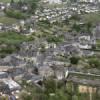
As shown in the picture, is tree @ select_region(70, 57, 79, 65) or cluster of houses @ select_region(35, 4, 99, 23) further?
cluster of houses @ select_region(35, 4, 99, 23)

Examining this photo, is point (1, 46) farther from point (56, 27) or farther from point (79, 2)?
point (79, 2)

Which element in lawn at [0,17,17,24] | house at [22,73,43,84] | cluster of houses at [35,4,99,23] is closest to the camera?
house at [22,73,43,84]

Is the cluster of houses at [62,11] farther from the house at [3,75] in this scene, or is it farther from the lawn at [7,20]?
the house at [3,75]

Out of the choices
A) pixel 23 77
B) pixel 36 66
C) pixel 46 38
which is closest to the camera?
pixel 23 77

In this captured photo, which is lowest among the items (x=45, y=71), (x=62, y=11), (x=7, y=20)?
(x=45, y=71)

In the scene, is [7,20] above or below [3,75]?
above

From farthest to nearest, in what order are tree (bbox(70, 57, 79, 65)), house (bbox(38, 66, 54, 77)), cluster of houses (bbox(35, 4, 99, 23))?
cluster of houses (bbox(35, 4, 99, 23)), tree (bbox(70, 57, 79, 65)), house (bbox(38, 66, 54, 77))

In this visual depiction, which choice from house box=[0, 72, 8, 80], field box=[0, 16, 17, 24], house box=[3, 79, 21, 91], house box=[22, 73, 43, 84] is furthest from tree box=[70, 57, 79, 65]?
field box=[0, 16, 17, 24]

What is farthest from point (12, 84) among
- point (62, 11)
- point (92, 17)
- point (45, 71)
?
point (62, 11)

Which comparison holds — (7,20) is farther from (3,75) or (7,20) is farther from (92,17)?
(3,75)

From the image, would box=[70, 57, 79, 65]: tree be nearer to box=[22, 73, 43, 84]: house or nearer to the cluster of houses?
box=[22, 73, 43, 84]: house

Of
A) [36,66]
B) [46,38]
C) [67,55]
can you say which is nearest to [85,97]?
[36,66]
